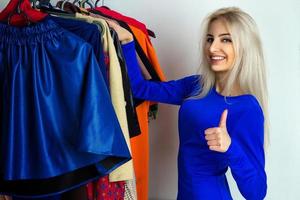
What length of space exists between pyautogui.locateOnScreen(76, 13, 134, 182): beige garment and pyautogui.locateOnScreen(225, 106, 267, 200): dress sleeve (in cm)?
36

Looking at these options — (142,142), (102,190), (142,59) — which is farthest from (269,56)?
(102,190)

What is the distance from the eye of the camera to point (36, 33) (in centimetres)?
86

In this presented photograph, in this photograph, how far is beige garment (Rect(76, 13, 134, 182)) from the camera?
3.02ft

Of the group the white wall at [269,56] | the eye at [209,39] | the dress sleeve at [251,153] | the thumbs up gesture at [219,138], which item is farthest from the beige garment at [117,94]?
the white wall at [269,56]

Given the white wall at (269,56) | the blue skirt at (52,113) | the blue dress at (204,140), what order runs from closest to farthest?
the blue skirt at (52,113)
the blue dress at (204,140)
the white wall at (269,56)

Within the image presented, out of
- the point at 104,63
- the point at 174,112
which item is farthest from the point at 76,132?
the point at 174,112

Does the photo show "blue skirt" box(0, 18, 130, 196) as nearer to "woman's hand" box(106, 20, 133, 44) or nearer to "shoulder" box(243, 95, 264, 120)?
"woman's hand" box(106, 20, 133, 44)

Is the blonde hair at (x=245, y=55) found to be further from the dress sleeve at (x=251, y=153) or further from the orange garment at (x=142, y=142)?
the orange garment at (x=142, y=142)

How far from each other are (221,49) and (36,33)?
0.66m

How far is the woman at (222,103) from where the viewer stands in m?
1.06

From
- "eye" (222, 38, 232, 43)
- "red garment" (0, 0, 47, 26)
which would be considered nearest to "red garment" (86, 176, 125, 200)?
"red garment" (0, 0, 47, 26)

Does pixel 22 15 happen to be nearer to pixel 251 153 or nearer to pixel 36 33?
pixel 36 33

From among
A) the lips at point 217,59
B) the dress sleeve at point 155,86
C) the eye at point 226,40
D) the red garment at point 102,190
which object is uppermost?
the eye at point 226,40

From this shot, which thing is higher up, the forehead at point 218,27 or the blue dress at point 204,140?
the forehead at point 218,27
